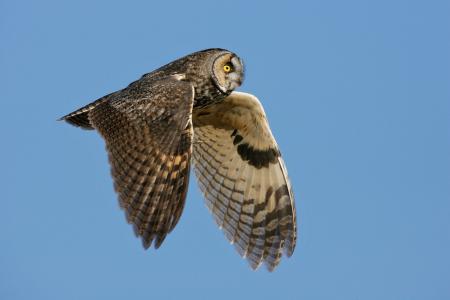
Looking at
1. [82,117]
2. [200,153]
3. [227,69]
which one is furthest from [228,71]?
[82,117]

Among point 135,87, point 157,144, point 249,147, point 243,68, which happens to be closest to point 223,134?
point 249,147

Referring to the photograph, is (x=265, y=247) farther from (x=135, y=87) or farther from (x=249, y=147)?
(x=135, y=87)

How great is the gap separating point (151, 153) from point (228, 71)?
2.00 metres

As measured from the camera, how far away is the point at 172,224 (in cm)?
886

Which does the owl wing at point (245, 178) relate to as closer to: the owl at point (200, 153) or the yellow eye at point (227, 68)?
the owl at point (200, 153)

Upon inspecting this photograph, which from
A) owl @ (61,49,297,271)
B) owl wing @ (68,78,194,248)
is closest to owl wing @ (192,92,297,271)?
owl @ (61,49,297,271)

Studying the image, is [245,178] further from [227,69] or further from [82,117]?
[82,117]

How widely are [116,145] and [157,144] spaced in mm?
392

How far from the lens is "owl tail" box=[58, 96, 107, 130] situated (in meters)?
10.3

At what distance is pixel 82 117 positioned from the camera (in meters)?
10.7

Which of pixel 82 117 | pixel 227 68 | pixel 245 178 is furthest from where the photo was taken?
pixel 245 178

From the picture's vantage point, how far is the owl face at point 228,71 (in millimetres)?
10703

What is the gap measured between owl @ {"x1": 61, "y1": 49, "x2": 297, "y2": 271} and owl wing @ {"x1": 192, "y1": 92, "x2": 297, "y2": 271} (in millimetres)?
11

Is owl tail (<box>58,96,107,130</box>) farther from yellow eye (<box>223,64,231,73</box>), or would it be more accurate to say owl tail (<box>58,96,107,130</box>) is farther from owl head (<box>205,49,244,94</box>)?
yellow eye (<box>223,64,231,73</box>)
